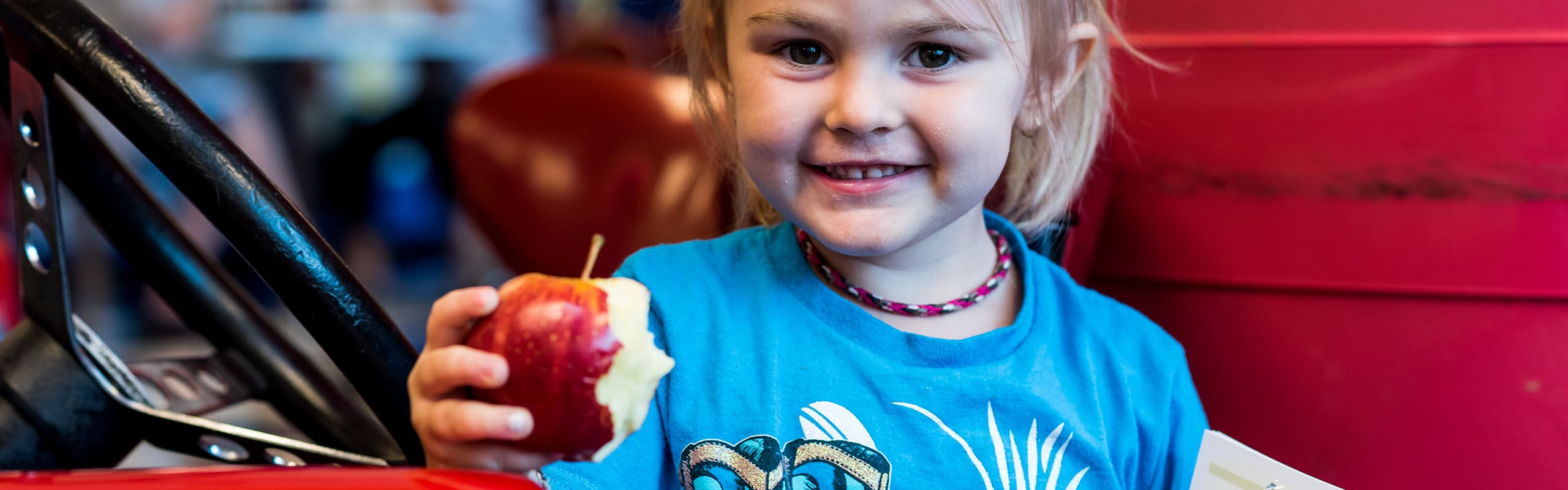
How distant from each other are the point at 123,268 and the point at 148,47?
631 mm

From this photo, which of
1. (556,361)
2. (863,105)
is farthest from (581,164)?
(556,361)

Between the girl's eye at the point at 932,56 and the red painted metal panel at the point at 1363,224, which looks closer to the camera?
the girl's eye at the point at 932,56

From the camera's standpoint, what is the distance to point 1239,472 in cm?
71

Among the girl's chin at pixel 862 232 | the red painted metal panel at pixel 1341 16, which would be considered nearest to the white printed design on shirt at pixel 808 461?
the girl's chin at pixel 862 232

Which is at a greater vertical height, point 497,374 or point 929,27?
point 929,27

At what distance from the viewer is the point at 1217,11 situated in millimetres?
917

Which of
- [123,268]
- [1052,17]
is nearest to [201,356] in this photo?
[1052,17]

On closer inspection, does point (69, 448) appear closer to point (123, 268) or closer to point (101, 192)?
point (101, 192)

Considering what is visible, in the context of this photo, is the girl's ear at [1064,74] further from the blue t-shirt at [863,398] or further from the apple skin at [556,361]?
the apple skin at [556,361]

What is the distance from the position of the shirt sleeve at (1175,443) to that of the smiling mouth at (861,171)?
0.27 metres

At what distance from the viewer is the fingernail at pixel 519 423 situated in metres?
0.54

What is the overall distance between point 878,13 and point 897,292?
0.73ft

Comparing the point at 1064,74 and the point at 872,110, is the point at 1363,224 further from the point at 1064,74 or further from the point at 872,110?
the point at 872,110

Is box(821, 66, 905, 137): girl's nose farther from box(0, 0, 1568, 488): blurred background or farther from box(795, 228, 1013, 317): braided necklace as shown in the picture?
box(0, 0, 1568, 488): blurred background
